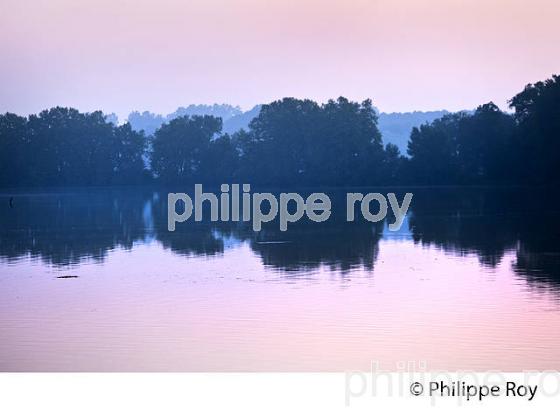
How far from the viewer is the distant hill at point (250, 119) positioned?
13412 cm

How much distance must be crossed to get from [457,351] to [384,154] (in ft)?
187

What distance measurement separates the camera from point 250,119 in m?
129

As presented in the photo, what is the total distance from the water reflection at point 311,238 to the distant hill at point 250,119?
93.6 meters

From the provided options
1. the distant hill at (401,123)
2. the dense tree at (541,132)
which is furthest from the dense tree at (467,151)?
the distant hill at (401,123)

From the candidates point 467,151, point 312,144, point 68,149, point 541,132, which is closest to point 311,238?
point 541,132

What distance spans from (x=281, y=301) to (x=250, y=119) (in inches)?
4603

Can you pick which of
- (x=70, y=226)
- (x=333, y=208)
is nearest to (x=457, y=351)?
(x=70, y=226)

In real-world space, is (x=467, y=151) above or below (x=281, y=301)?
above

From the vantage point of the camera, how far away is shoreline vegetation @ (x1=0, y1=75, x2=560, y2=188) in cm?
6400

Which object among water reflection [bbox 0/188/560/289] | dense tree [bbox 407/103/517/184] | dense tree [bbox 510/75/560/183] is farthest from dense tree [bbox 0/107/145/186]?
water reflection [bbox 0/188/560/289]

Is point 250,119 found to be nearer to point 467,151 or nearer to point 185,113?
point 185,113

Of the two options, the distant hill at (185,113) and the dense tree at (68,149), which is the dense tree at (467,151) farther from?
the distant hill at (185,113)

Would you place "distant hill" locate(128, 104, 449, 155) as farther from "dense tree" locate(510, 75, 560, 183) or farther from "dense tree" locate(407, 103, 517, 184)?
"dense tree" locate(510, 75, 560, 183)
